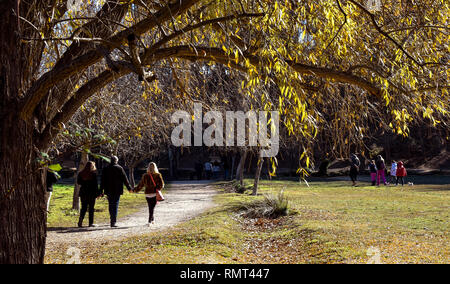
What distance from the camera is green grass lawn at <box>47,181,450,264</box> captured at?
8234mm

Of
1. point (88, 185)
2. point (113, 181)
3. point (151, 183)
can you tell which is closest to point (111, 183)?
point (113, 181)

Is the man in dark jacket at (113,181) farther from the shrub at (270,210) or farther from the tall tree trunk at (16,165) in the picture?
the tall tree trunk at (16,165)

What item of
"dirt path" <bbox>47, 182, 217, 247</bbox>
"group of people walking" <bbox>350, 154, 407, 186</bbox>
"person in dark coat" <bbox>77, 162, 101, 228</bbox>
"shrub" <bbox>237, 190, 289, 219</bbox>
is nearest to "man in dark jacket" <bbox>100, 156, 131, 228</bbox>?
"person in dark coat" <bbox>77, 162, 101, 228</bbox>

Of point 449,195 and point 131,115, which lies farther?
point 449,195

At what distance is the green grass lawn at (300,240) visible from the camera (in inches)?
324

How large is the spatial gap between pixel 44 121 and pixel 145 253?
12.9ft

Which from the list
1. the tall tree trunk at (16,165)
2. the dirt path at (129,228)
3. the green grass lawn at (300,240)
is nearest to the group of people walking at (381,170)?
the green grass lawn at (300,240)

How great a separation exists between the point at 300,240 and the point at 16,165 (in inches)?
262

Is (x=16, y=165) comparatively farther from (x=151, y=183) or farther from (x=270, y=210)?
(x=270, y=210)

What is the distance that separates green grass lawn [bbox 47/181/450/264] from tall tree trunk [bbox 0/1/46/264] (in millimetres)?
3099

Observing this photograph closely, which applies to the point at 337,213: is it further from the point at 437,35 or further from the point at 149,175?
the point at 437,35

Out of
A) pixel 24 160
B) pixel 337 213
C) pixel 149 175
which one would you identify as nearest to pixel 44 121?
pixel 24 160

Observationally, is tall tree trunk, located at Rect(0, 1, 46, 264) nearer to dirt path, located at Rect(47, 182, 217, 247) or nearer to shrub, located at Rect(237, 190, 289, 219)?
dirt path, located at Rect(47, 182, 217, 247)
